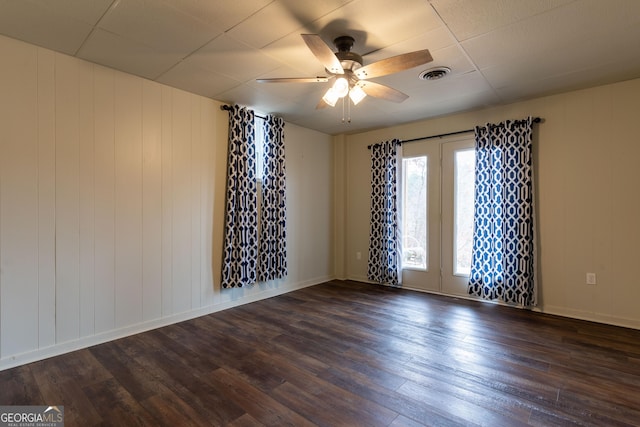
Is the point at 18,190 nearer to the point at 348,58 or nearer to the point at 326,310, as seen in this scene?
the point at 348,58

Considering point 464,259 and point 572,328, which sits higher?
point 464,259

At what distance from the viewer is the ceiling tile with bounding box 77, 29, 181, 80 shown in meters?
2.43

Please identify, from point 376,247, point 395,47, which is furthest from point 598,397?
point 376,247

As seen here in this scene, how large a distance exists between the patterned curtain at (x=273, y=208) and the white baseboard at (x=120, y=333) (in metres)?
0.29

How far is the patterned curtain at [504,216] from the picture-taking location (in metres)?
3.67

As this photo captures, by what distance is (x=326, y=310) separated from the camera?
12.3 ft

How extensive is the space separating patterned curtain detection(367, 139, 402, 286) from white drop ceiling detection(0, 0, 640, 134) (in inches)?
60.8

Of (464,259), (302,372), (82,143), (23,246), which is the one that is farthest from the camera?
(464,259)

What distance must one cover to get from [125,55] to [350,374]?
3.21 meters

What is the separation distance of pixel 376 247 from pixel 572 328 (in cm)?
255

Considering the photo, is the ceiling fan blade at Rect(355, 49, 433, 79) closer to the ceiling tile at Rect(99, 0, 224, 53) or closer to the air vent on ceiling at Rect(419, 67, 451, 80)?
the air vent on ceiling at Rect(419, 67, 451, 80)

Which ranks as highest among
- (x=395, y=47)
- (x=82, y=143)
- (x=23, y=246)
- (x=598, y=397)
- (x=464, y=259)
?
(x=395, y=47)

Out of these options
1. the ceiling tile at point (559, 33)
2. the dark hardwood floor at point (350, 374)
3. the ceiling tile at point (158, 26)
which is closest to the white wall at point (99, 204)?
the dark hardwood floor at point (350, 374)

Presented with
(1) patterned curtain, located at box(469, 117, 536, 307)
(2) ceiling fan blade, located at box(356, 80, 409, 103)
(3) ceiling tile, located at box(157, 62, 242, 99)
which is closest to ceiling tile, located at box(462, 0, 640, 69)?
(2) ceiling fan blade, located at box(356, 80, 409, 103)
